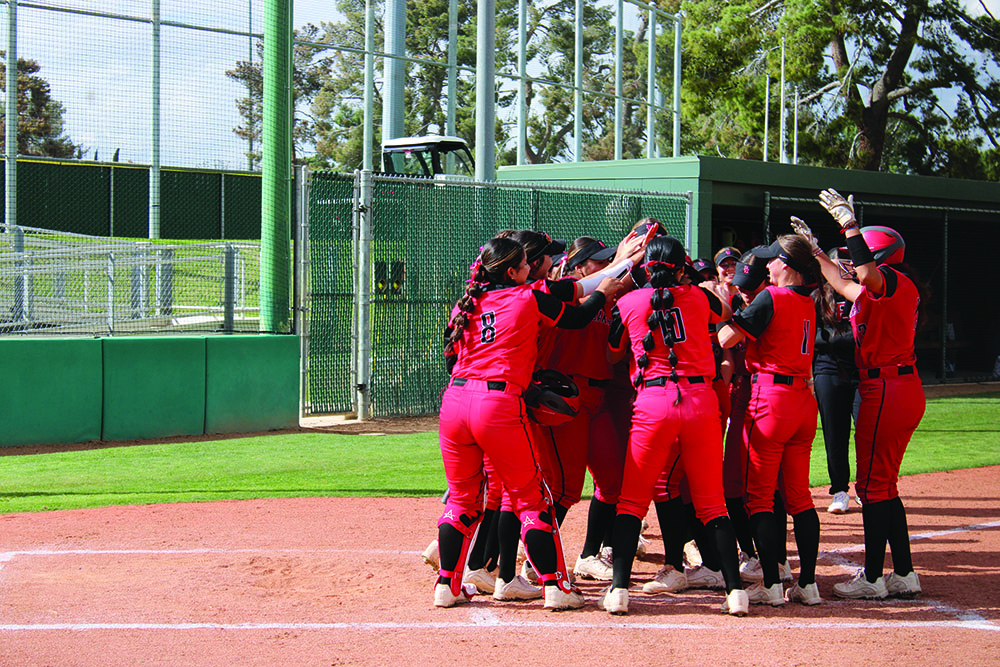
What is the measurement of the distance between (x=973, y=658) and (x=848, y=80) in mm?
31059

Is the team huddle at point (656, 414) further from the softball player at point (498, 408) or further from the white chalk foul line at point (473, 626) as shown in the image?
the white chalk foul line at point (473, 626)

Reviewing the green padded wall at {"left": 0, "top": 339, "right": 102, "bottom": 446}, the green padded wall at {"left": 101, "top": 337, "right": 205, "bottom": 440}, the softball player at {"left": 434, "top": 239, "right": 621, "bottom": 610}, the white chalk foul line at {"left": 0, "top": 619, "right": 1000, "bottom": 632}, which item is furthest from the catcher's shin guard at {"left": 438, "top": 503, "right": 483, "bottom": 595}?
the green padded wall at {"left": 0, "top": 339, "right": 102, "bottom": 446}

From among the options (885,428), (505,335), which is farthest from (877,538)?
(505,335)

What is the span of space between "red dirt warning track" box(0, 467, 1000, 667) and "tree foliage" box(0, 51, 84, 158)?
37.4 ft

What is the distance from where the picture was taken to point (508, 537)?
16.4 feet

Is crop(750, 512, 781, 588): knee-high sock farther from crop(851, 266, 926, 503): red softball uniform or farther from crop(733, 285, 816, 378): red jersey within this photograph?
crop(733, 285, 816, 378): red jersey

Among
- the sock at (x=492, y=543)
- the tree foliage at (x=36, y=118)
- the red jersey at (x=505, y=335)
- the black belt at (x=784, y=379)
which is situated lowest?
the sock at (x=492, y=543)

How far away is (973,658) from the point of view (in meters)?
4.24

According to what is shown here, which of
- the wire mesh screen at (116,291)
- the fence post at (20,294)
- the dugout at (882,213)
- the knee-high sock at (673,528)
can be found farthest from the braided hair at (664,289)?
the dugout at (882,213)

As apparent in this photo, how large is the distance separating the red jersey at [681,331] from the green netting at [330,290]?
7195 mm

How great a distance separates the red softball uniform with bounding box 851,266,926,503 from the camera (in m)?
5.16

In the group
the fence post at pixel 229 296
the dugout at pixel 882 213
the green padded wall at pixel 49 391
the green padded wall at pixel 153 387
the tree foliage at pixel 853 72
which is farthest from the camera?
the tree foliage at pixel 853 72

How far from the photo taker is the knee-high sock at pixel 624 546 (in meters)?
4.85

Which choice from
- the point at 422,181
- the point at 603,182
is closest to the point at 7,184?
the point at 422,181
